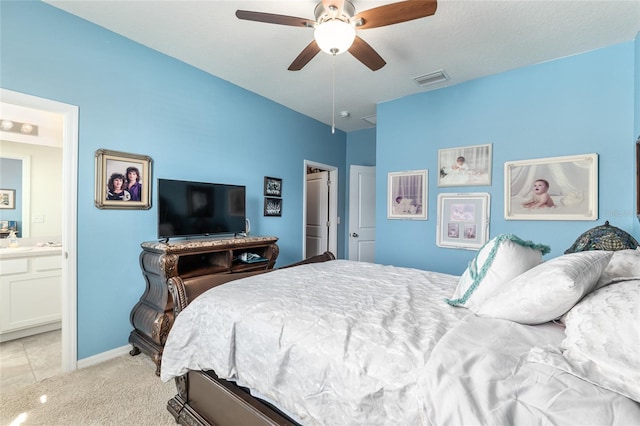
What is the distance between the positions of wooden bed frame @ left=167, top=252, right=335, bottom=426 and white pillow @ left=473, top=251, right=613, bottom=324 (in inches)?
37.5

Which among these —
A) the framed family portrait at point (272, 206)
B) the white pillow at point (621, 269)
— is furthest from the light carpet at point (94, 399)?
the white pillow at point (621, 269)

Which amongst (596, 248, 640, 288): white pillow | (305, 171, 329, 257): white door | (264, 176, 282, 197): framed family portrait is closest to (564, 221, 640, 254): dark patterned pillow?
(596, 248, 640, 288): white pillow

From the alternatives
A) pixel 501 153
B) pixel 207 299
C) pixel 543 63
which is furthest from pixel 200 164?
pixel 543 63

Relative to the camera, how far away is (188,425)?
5.01 ft

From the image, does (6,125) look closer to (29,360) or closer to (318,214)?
(29,360)

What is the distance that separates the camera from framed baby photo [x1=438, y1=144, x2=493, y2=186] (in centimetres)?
308

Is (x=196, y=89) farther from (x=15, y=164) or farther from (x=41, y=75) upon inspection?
(x=15, y=164)

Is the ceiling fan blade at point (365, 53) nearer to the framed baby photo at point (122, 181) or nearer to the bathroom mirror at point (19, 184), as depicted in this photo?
the framed baby photo at point (122, 181)

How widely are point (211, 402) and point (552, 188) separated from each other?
10.9ft

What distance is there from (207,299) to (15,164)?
153 inches

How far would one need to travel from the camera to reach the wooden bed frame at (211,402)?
1.19 m

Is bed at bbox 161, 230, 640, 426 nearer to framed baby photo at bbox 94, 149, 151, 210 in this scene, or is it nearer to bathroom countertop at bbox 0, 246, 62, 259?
framed baby photo at bbox 94, 149, 151, 210

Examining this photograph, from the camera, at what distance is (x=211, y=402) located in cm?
144

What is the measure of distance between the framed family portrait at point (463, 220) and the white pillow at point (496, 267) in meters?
1.87
